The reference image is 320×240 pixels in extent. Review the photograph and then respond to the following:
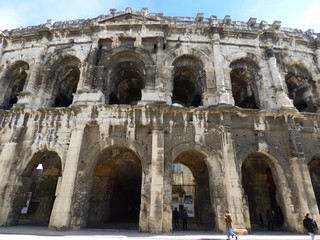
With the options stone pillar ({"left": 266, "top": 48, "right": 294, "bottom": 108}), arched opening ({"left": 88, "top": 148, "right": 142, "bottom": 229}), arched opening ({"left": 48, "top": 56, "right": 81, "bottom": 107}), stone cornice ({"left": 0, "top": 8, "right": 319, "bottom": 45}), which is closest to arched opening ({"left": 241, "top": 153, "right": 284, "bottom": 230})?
stone pillar ({"left": 266, "top": 48, "right": 294, "bottom": 108})

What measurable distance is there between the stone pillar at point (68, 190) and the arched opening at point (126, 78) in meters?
3.39

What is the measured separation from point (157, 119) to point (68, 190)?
14.9 feet

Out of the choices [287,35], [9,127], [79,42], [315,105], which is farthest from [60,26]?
[315,105]

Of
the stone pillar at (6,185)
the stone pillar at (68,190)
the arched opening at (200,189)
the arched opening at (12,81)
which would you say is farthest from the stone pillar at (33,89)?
the arched opening at (200,189)

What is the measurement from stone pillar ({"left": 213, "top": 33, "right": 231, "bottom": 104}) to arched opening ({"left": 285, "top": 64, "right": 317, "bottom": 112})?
14.0 feet

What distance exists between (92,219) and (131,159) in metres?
3.35

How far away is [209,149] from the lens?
341 inches

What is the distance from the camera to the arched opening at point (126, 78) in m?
11.1

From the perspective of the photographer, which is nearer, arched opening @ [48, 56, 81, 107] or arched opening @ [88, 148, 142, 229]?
arched opening @ [88, 148, 142, 229]

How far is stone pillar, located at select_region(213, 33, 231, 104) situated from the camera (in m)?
9.50

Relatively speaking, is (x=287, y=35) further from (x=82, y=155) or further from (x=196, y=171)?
(x=82, y=155)

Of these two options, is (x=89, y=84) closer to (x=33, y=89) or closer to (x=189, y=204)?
(x=33, y=89)

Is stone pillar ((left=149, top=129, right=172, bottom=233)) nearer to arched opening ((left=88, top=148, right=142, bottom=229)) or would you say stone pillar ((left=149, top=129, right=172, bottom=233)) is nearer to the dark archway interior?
arched opening ((left=88, top=148, right=142, bottom=229))

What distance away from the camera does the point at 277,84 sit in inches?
404
